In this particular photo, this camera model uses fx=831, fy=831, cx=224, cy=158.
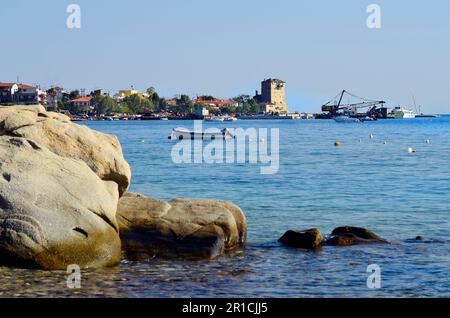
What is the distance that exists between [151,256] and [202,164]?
105 ft

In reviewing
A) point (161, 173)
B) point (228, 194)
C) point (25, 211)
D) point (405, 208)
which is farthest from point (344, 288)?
point (161, 173)

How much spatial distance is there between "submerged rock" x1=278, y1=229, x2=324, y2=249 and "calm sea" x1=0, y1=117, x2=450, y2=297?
1.35 ft

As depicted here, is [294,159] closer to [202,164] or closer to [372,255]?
[202,164]

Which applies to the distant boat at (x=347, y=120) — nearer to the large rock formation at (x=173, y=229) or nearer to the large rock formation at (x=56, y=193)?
the large rock formation at (x=173, y=229)

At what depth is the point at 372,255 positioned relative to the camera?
59.7 feet

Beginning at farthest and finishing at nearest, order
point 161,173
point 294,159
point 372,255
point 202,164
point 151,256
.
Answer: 1. point 294,159
2. point 202,164
3. point 161,173
4. point 372,255
5. point 151,256

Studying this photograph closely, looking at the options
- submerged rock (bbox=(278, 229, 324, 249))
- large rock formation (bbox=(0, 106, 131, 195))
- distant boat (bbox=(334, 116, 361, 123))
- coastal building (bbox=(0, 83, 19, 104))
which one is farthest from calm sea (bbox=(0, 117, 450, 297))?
distant boat (bbox=(334, 116, 361, 123))

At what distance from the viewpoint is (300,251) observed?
18688mm

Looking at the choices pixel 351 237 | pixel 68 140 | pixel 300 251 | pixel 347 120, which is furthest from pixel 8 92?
pixel 300 251

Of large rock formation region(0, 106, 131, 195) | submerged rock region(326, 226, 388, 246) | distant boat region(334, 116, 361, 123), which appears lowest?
distant boat region(334, 116, 361, 123)

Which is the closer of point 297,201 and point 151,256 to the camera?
point 151,256

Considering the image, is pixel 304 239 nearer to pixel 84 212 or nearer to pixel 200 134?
pixel 84 212

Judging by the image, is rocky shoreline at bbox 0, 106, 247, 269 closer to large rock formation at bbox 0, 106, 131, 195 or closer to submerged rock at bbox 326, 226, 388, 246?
large rock formation at bbox 0, 106, 131, 195

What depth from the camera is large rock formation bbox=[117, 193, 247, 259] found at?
17.2 meters
